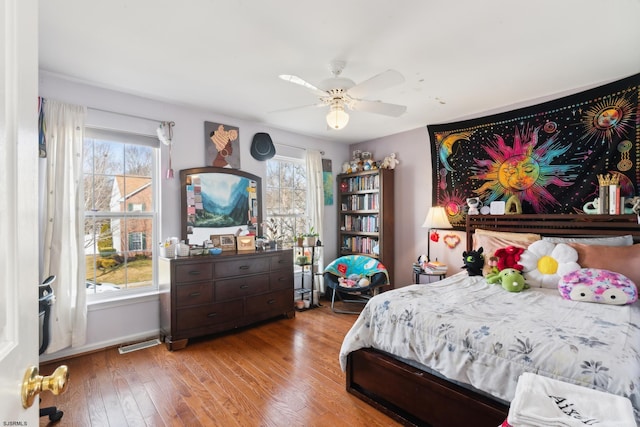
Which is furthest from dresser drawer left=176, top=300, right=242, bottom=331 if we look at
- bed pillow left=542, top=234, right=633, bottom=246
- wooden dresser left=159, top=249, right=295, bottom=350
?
bed pillow left=542, top=234, right=633, bottom=246

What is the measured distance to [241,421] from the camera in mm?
1897

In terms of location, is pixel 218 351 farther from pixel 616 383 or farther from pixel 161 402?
pixel 616 383

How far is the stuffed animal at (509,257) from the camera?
8.86 feet

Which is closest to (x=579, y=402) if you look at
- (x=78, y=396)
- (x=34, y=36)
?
(x=34, y=36)

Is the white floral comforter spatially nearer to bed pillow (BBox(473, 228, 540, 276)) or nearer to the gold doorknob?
bed pillow (BBox(473, 228, 540, 276))

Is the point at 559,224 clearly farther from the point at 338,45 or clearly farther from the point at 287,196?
the point at 287,196

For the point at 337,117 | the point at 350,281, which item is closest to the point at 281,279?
the point at 350,281

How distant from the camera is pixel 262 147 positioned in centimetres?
394

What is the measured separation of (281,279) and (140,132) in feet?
7.18

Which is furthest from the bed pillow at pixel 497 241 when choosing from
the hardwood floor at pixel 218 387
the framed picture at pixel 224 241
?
the framed picture at pixel 224 241

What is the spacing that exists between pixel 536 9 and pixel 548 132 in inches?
66.6

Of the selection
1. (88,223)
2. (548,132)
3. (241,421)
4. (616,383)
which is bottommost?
(241,421)

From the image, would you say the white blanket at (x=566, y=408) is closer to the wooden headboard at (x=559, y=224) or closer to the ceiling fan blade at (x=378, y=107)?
the ceiling fan blade at (x=378, y=107)

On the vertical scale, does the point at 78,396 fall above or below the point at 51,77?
below
